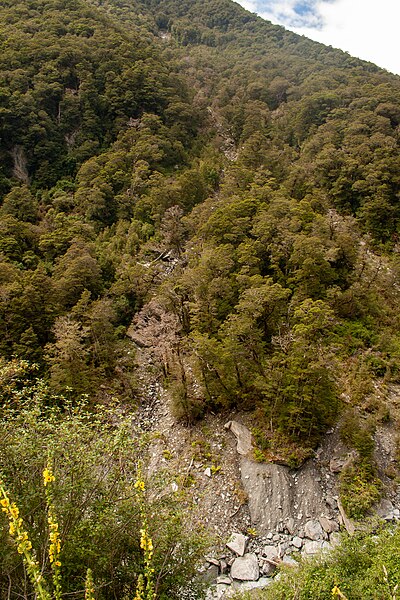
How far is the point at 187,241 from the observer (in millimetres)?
31016

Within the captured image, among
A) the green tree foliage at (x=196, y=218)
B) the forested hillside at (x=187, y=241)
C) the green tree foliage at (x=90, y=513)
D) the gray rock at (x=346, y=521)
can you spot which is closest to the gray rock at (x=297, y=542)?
the gray rock at (x=346, y=521)

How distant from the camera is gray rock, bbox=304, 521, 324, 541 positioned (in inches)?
538

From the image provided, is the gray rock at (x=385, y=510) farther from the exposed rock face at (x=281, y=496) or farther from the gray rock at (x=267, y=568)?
the gray rock at (x=267, y=568)

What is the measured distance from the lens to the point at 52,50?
46.3 metres

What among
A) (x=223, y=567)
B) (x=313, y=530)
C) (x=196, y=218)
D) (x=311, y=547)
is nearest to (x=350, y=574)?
(x=311, y=547)

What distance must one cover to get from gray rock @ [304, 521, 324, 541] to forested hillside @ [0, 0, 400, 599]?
1485 millimetres

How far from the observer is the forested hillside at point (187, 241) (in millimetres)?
16406

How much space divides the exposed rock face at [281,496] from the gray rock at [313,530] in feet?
0.65

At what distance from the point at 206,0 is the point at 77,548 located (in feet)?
405

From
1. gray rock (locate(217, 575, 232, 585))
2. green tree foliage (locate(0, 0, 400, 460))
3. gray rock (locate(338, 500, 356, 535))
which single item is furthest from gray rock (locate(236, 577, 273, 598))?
green tree foliage (locate(0, 0, 400, 460))

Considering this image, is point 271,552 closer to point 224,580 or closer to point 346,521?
point 224,580

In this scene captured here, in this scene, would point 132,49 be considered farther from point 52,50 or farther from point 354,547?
point 354,547

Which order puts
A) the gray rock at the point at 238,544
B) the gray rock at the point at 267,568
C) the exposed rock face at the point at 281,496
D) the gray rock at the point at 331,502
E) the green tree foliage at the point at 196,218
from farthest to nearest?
the green tree foliage at the point at 196,218 < the gray rock at the point at 331,502 < the exposed rock face at the point at 281,496 < the gray rock at the point at 238,544 < the gray rock at the point at 267,568

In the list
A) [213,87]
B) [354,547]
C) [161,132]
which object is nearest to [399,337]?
[354,547]
